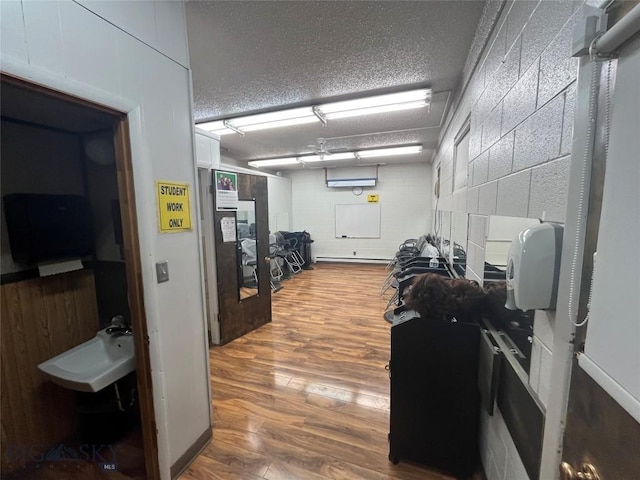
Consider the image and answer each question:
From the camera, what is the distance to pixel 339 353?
2.82 m

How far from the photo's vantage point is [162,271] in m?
1.40

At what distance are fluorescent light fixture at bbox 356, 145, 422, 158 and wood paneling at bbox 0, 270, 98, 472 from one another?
4646 mm

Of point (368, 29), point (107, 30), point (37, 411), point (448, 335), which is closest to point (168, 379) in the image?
point (37, 411)

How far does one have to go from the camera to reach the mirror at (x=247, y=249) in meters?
3.24

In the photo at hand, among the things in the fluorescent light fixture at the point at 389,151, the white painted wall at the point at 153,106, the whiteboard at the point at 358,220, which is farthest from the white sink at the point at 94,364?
the whiteboard at the point at 358,220

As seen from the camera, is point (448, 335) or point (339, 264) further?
point (339, 264)

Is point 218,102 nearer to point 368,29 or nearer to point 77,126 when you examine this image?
point 77,126

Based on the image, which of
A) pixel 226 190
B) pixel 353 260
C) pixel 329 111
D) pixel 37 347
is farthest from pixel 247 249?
pixel 353 260

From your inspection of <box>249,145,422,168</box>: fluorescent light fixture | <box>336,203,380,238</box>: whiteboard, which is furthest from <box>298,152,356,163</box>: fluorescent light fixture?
<box>336,203,380,238</box>: whiteboard

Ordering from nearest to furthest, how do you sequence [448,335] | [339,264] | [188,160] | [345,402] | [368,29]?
[448,335] → [188,160] → [368,29] → [345,402] → [339,264]

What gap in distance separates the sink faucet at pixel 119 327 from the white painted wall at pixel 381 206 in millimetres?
5790

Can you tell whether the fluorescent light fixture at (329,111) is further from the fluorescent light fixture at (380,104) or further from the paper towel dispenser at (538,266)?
the paper towel dispenser at (538,266)

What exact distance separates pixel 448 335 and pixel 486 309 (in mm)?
292

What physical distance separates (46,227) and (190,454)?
1.63m
